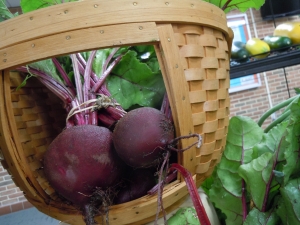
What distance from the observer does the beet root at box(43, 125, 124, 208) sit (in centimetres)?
39

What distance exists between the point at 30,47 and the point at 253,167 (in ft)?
1.09

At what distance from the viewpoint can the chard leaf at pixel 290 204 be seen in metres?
0.39

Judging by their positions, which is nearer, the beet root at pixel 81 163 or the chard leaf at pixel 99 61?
the beet root at pixel 81 163

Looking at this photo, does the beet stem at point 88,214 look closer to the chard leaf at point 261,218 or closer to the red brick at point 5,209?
the chard leaf at point 261,218

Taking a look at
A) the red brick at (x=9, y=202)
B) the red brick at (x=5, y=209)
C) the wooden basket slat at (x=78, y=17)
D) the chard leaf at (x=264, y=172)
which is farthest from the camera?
the red brick at (x=9, y=202)

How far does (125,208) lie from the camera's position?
391mm

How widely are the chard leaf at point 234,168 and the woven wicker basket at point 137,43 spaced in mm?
66

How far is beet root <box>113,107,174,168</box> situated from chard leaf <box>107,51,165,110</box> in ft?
0.30

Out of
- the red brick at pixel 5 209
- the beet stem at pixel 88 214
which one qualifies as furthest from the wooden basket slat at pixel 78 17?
the red brick at pixel 5 209

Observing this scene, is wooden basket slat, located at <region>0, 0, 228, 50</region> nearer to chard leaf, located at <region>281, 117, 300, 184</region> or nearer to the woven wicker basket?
the woven wicker basket

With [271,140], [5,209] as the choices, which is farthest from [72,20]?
[5,209]

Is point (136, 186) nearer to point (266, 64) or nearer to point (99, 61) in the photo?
point (99, 61)

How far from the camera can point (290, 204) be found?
393mm

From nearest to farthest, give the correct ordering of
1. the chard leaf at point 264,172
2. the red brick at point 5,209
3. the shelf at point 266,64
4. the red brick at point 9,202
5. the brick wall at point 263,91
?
1. the chard leaf at point 264,172
2. the shelf at point 266,64
3. the red brick at point 5,209
4. the red brick at point 9,202
5. the brick wall at point 263,91
